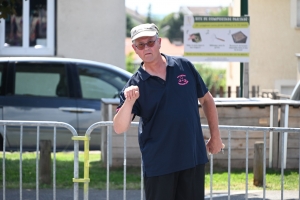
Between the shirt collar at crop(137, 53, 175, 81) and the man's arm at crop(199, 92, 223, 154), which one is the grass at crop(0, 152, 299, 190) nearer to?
the man's arm at crop(199, 92, 223, 154)

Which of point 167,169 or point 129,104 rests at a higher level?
point 129,104

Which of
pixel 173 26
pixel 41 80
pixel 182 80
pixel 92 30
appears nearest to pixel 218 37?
pixel 41 80

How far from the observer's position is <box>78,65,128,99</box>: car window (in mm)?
10945

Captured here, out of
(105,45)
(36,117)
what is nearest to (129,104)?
(36,117)

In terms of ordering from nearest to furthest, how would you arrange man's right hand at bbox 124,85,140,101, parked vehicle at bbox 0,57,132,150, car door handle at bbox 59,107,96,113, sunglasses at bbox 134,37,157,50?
1. man's right hand at bbox 124,85,140,101
2. sunglasses at bbox 134,37,157,50
3. parked vehicle at bbox 0,57,132,150
4. car door handle at bbox 59,107,96,113

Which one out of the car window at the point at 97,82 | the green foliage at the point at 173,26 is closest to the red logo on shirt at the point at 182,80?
the car window at the point at 97,82

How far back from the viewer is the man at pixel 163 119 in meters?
4.77

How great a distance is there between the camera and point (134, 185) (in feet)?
28.5

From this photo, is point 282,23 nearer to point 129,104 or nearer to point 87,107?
point 87,107

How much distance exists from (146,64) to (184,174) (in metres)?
0.82

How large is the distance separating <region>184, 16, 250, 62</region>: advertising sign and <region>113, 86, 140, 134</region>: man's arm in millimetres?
6550

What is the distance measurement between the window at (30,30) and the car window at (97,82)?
5.75 m

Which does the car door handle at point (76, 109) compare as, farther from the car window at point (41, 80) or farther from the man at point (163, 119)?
the man at point (163, 119)

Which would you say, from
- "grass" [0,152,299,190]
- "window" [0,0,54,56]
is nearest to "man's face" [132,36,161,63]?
"grass" [0,152,299,190]
